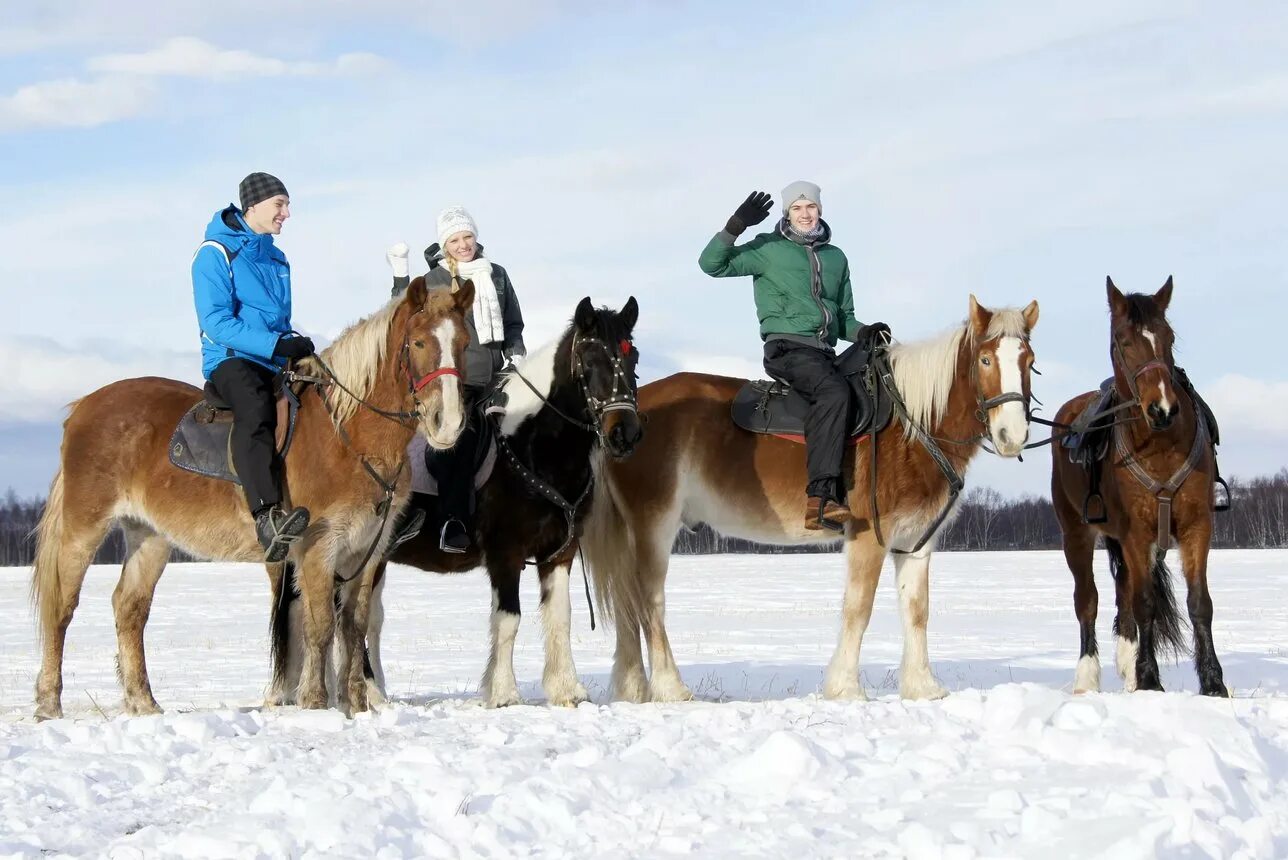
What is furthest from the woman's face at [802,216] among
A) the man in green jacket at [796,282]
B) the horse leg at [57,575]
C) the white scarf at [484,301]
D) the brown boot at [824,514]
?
the horse leg at [57,575]

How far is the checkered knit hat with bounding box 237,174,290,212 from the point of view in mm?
8406

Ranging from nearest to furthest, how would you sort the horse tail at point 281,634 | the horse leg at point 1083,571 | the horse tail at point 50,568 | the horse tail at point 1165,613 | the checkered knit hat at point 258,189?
the checkered knit hat at point 258,189
the horse tail at point 50,568
the horse tail at point 281,634
the horse tail at point 1165,613
the horse leg at point 1083,571

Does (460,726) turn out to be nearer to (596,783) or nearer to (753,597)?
(596,783)

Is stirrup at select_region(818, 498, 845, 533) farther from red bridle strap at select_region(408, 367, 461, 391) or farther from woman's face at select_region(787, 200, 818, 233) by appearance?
red bridle strap at select_region(408, 367, 461, 391)

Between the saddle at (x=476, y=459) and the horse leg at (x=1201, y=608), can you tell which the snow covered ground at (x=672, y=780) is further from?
the saddle at (x=476, y=459)

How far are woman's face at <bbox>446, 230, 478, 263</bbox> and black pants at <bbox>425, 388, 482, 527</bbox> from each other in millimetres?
1154

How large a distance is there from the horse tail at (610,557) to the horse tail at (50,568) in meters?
3.58

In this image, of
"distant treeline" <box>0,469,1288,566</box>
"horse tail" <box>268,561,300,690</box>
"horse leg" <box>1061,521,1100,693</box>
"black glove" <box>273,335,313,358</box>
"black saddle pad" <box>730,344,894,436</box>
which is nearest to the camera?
"black glove" <box>273,335,313,358</box>

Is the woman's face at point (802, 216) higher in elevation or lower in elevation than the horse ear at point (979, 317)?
higher

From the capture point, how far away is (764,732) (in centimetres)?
668

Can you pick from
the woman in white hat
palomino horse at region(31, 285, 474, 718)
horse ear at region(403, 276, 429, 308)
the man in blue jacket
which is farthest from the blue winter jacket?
the woman in white hat

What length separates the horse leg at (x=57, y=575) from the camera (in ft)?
28.1

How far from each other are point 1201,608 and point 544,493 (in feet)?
14.6

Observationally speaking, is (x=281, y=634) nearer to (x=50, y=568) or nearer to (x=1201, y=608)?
(x=50, y=568)
